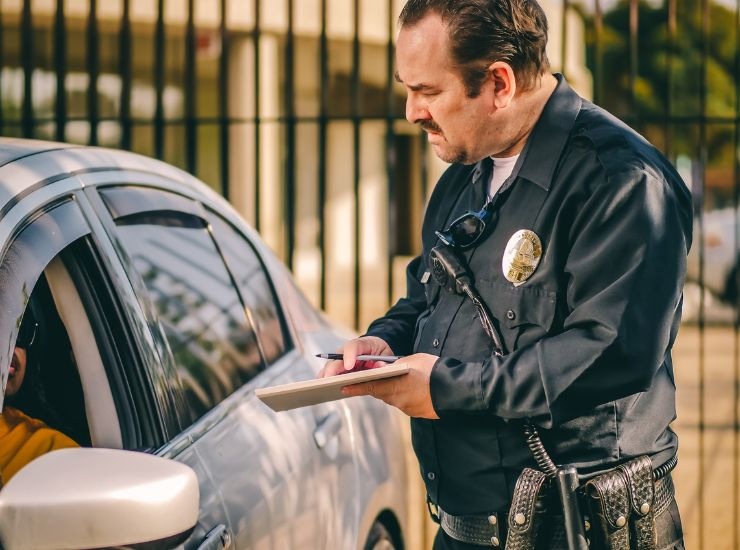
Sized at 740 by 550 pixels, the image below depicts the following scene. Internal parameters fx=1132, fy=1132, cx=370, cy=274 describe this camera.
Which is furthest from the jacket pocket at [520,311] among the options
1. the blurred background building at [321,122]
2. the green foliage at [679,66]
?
the green foliage at [679,66]

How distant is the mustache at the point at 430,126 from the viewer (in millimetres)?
2119

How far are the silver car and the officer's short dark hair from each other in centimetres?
72

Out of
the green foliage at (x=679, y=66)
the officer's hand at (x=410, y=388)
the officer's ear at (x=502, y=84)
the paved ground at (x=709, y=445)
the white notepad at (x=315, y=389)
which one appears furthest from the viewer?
the green foliage at (x=679, y=66)

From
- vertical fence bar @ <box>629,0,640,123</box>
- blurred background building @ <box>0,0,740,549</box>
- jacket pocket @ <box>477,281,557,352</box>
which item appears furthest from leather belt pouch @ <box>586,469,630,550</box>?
vertical fence bar @ <box>629,0,640,123</box>

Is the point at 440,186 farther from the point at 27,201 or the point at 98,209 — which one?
the point at 27,201

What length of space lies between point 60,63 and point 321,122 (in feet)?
3.70

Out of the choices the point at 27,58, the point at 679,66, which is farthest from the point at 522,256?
the point at 679,66

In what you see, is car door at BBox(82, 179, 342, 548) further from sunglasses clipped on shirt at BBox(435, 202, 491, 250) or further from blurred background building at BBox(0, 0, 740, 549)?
blurred background building at BBox(0, 0, 740, 549)

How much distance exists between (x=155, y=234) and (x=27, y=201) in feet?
1.80

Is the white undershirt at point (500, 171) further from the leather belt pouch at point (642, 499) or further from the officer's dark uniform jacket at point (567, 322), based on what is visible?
the leather belt pouch at point (642, 499)

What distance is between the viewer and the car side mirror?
4.80 feet

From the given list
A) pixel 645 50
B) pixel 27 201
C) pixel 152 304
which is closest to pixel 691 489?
pixel 152 304

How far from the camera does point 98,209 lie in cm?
210

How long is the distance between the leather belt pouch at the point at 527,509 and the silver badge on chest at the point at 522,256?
0.35 metres
